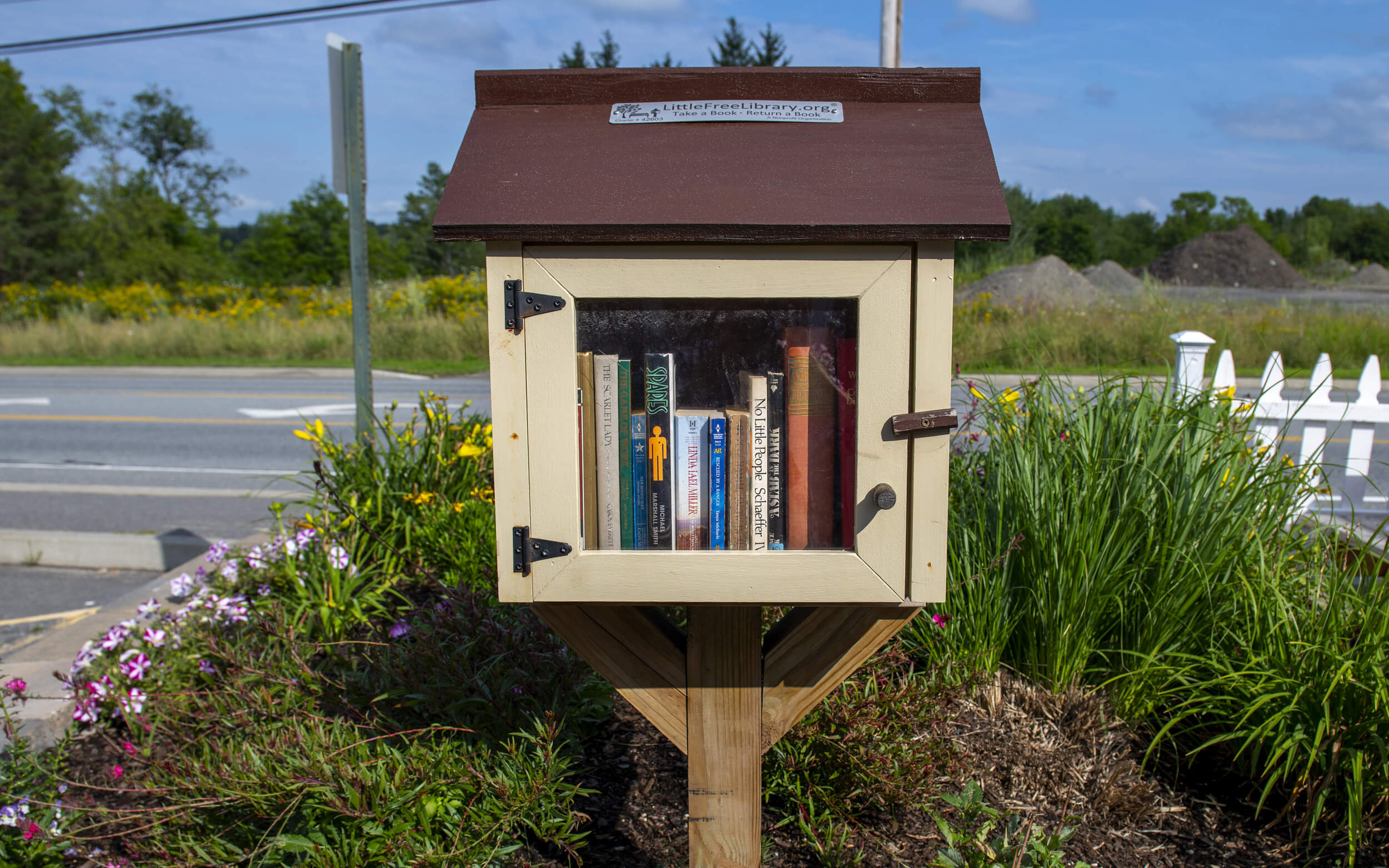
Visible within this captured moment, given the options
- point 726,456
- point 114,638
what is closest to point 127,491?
point 114,638

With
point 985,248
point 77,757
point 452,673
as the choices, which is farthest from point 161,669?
point 985,248

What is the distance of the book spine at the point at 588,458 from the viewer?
4.99ft

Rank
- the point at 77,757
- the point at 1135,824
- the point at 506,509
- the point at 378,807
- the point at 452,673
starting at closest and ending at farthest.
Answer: the point at 506,509 → the point at 378,807 → the point at 1135,824 → the point at 452,673 → the point at 77,757

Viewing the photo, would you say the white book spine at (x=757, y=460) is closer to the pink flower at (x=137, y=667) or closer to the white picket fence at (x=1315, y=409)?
the pink flower at (x=137, y=667)

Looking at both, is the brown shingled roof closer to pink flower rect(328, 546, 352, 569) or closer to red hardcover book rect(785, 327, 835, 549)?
red hardcover book rect(785, 327, 835, 549)

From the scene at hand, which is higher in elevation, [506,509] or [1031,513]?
[506,509]

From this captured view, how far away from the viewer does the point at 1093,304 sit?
15484 mm

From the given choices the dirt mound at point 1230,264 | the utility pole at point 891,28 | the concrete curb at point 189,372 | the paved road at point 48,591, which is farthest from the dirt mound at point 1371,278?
the paved road at point 48,591

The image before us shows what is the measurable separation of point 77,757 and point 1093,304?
15.7 m

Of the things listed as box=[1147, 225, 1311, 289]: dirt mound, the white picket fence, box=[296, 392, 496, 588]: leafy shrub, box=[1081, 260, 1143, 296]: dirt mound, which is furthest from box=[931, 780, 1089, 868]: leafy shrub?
box=[1147, 225, 1311, 289]: dirt mound

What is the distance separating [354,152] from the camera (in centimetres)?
420

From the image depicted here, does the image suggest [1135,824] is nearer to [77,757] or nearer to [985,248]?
[77,757]

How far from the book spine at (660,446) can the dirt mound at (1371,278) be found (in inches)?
1556

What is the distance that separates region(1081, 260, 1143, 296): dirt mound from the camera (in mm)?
22859
